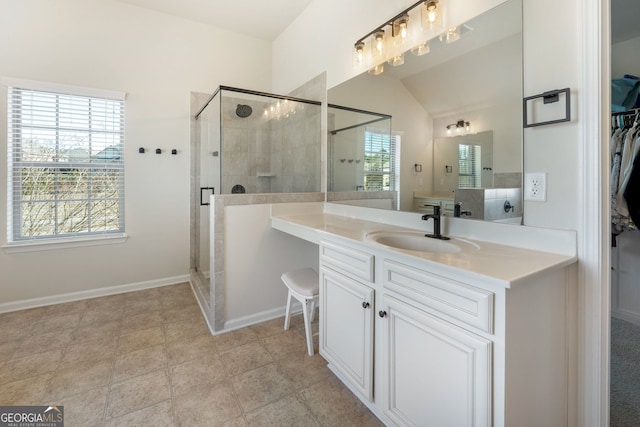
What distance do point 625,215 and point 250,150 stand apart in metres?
2.91

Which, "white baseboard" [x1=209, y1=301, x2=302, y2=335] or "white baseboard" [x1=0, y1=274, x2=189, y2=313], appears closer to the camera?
"white baseboard" [x1=209, y1=301, x2=302, y2=335]

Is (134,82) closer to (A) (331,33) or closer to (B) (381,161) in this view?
(A) (331,33)

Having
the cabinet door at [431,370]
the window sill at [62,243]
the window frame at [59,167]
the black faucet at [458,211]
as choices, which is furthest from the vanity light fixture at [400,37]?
the window sill at [62,243]

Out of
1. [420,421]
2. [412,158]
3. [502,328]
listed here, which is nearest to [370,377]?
[420,421]

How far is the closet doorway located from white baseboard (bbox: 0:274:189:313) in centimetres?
376

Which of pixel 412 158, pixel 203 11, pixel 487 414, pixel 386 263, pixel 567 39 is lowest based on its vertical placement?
pixel 487 414

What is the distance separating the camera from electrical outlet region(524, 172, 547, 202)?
1.26 m

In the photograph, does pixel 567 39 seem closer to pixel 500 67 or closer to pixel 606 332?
pixel 500 67

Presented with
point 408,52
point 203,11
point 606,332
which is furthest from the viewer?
point 203,11

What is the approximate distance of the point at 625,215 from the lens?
2.02 metres

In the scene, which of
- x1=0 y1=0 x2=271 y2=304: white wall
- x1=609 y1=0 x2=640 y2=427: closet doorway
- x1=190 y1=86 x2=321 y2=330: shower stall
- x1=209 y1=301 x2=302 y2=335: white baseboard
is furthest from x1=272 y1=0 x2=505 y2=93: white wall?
x1=209 y1=301 x2=302 y2=335: white baseboard

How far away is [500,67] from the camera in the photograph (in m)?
1.41

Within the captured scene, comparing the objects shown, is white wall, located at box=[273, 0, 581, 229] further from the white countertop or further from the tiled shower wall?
the tiled shower wall

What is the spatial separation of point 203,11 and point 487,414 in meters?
3.95
